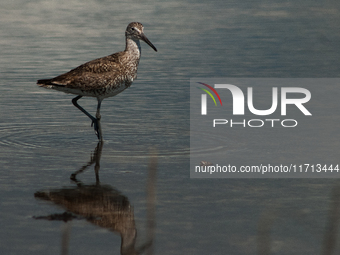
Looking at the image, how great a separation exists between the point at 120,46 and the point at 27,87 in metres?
4.69

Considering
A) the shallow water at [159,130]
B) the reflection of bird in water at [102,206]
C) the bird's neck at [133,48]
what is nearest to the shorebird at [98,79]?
the bird's neck at [133,48]

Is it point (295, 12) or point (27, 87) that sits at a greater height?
point (295, 12)

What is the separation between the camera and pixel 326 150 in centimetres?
930

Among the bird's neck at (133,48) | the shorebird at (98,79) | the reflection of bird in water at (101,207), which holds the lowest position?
the reflection of bird in water at (101,207)

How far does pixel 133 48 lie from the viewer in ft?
36.0

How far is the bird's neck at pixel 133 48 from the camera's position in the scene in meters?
10.9

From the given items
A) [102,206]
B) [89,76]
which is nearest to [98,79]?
[89,76]

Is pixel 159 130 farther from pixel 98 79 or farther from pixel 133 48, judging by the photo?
pixel 133 48

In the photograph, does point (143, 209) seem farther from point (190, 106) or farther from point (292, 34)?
point (292, 34)

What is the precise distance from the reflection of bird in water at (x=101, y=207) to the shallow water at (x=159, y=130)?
0.31 ft

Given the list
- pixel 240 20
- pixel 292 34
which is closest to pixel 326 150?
pixel 292 34

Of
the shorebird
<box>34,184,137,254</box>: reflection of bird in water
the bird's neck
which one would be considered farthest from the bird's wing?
<box>34,184,137,254</box>: reflection of bird in water

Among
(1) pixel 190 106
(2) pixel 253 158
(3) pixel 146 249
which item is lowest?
(3) pixel 146 249

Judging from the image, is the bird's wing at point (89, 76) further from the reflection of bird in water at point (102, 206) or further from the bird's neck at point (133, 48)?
the reflection of bird in water at point (102, 206)
